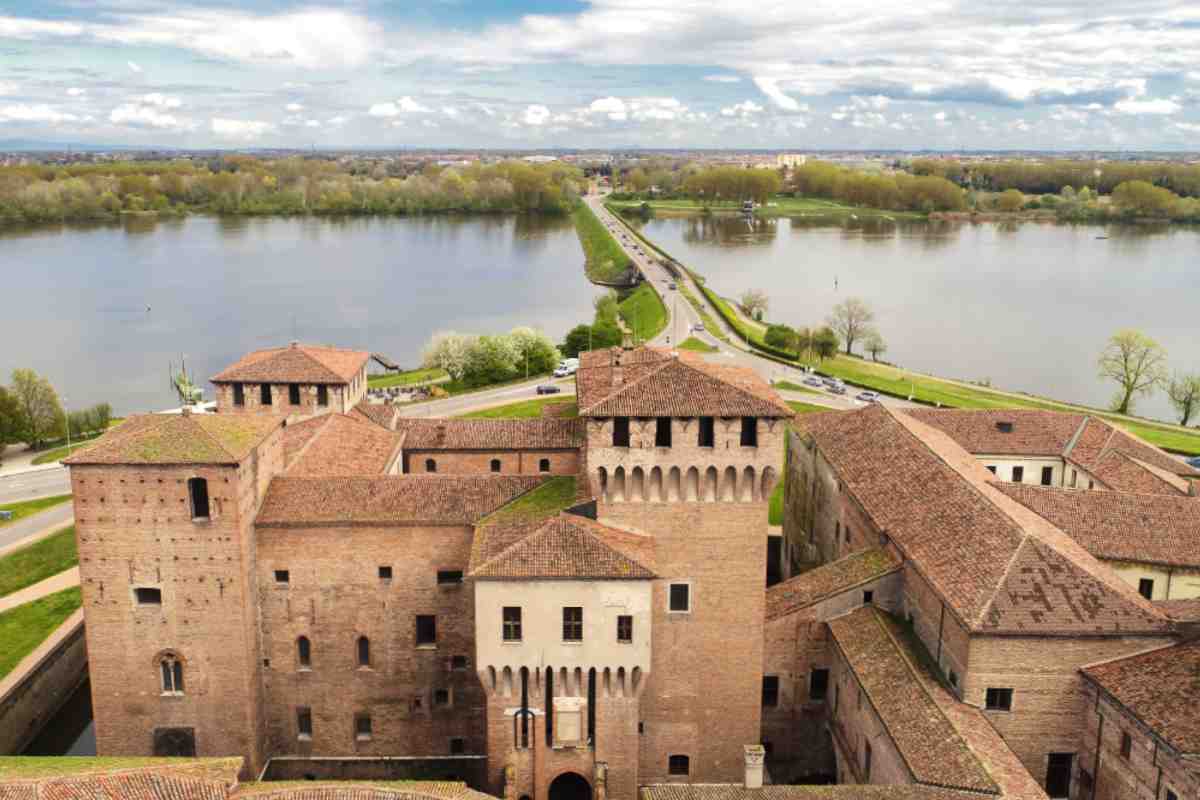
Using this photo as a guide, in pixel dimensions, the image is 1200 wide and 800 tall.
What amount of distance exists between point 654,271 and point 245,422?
82.2 m

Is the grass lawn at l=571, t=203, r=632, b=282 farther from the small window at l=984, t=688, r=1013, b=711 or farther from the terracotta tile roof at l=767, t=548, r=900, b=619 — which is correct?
the small window at l=984, t=688, r=1013, b=711

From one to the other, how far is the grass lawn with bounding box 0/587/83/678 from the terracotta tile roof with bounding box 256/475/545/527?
35.0 ft

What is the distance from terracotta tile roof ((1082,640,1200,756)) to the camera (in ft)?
59.9

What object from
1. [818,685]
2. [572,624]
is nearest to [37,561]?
[572,624]

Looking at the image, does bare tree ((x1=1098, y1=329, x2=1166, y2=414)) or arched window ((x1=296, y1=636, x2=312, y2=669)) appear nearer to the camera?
arched window ((x1=296, y1=636, x2=312, y2=669))

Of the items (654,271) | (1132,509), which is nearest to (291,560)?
(1132,509)

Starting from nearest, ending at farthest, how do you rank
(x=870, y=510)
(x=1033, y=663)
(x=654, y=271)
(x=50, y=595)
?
1. (x=1033, y=663)
2. (x=870, y=510)
3. (x=50, y=595)
4. (x=654, y=271)

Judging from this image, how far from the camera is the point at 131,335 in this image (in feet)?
259

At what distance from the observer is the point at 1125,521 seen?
90.9ft

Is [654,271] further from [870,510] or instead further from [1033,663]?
[1033,663]

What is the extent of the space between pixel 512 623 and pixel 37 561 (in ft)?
73.1

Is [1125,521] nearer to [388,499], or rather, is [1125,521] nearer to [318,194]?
[388,499]

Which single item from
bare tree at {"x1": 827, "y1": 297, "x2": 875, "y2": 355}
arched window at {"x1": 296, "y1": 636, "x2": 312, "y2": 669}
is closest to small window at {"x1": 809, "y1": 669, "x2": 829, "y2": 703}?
arched window at {"x1": 296, "y1": 636, "x2": 312, "y2": 669}

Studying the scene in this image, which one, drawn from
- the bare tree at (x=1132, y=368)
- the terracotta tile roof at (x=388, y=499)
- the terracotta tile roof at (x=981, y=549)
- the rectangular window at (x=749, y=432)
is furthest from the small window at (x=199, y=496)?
the bare tree at (x=1132, y=368)
